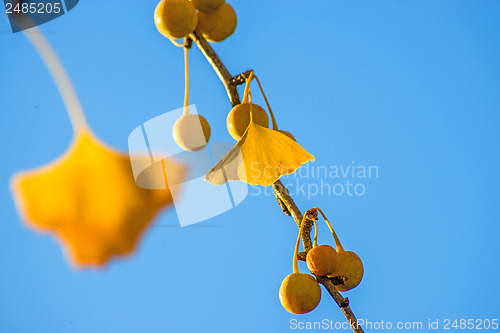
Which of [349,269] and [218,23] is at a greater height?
[218,23]

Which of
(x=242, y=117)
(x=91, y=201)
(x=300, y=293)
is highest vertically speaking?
(x=91, y=201)

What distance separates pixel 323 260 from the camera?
0.41 metres

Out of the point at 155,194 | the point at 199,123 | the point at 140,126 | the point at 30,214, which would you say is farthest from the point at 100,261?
the point at 199,123

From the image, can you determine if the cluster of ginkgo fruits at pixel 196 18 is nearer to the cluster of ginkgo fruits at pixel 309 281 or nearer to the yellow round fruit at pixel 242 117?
the yellow round fruit at pixel 242 117

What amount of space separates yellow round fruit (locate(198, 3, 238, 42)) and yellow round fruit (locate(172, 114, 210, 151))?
8 centimetres

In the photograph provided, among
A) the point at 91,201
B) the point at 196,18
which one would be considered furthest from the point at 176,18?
the point at 91,201

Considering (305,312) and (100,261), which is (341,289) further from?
(100,261)

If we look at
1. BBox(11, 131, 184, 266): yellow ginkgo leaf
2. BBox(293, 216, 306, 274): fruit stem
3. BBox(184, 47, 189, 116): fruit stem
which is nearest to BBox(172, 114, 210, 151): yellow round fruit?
BBox(184, 47, 189, 116): fruit stem

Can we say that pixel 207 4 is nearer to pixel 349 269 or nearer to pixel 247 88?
pixel 247 88

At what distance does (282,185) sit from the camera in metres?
0.44

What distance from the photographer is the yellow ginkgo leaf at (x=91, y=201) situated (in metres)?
1.89

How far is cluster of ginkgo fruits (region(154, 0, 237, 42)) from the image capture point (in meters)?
0.43

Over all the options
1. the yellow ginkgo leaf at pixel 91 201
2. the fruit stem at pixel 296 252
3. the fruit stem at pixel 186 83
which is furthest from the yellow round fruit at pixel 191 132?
the yellow ginkgo leaf at pixel 91 201

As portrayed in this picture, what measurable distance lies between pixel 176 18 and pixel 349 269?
26 centimetres
